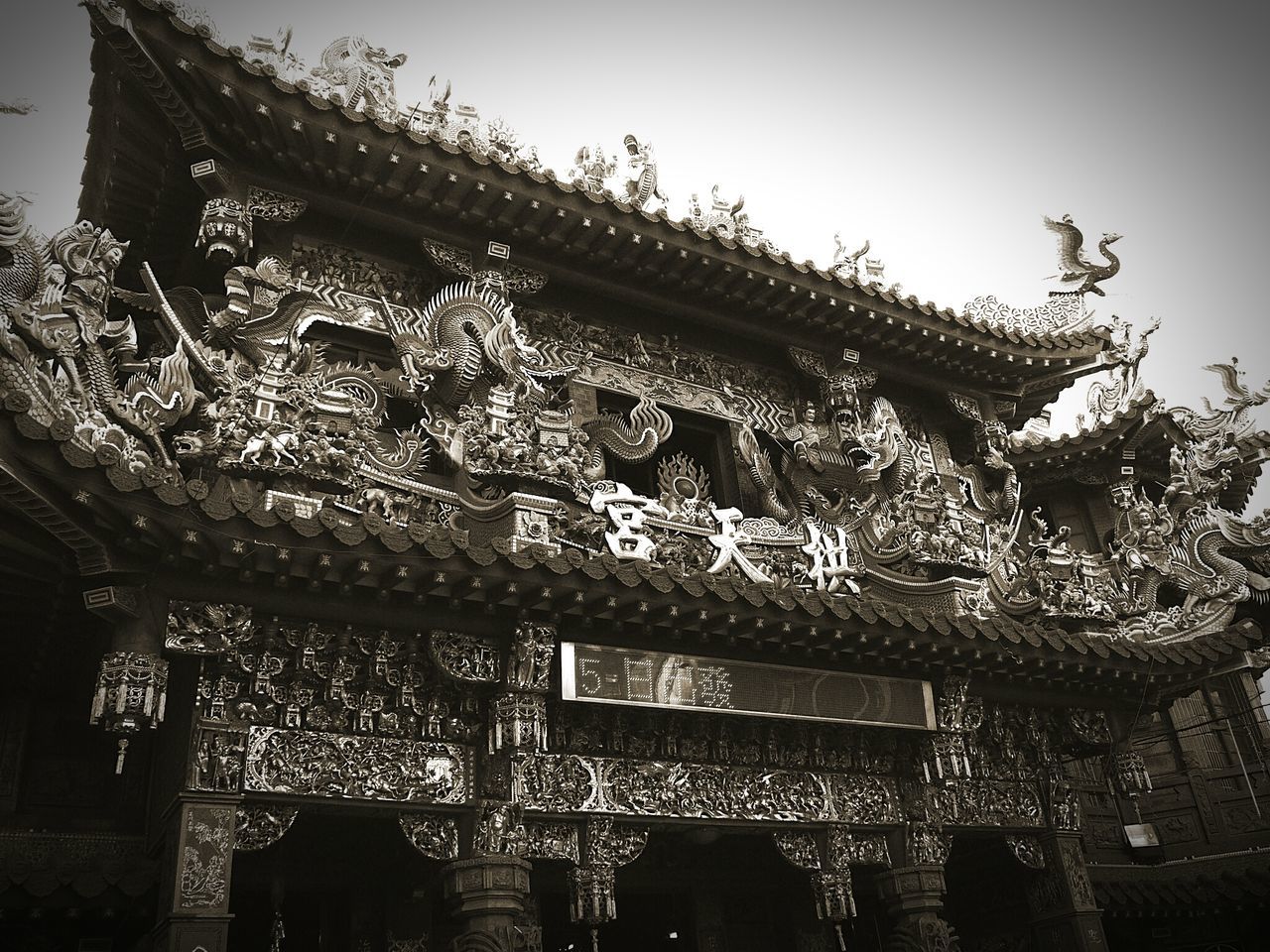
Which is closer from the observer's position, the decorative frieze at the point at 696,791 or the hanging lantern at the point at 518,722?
the hanging lantern at the point at 518,722

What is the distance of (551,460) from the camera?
8297 millimetres

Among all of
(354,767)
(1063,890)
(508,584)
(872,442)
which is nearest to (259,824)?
(354,767)

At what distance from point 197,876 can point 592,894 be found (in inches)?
105

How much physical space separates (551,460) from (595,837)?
2.79m

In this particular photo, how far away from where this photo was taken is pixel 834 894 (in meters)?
8.46

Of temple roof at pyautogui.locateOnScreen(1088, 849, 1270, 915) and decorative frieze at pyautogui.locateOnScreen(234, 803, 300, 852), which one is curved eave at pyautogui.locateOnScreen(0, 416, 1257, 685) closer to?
decorative frieze at pyautogui.locateOnScreen(234, 803, 300, 852)

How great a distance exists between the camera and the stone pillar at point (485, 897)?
22.6ft

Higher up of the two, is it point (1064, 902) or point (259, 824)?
point (259, 824)

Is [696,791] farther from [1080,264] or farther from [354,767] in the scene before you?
[1080,264]

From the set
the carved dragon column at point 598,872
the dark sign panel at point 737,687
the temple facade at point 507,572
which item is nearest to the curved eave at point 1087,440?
the temple facade at point 507,572

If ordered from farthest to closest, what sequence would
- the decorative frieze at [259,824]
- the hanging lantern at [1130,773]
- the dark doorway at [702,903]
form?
the hanging lantern at [1130,773] → the dark doorway at [702,903] → the decorative frieze at [259,824]

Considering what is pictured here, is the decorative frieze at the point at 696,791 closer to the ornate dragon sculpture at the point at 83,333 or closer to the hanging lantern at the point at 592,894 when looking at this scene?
the hanging lantern at the point at 592,894

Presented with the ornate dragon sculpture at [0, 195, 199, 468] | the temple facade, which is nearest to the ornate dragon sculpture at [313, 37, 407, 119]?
the temple facade

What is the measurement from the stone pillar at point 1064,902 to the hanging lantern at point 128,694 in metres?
7.70
